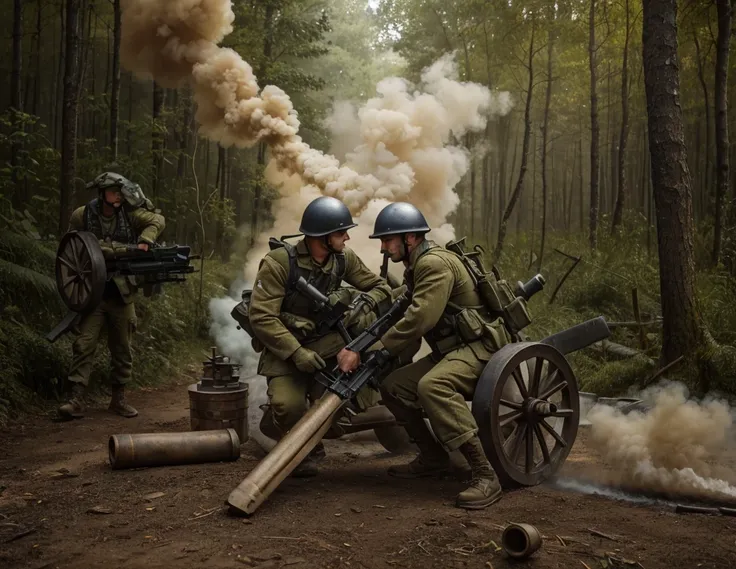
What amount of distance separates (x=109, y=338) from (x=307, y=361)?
3266mm

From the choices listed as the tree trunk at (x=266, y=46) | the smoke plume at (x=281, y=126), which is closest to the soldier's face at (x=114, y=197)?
the smoke plume at (x=281, y=126)

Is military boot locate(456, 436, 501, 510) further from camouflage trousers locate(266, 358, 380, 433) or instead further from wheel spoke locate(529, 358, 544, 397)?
camouflage trousers locate(266, 358, 380, 433)

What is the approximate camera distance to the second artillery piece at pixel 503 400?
171 inches

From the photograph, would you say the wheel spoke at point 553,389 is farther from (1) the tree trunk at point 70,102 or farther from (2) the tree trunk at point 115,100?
(2) the tree trunk at point 115,100

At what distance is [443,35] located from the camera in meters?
21.6

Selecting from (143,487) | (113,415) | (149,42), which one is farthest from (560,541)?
(149,42)

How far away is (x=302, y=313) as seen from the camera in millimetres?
5371

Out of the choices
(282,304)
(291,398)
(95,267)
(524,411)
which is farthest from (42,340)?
(524,411)

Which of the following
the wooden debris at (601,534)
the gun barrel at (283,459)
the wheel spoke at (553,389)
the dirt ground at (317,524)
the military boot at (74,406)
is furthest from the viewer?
the military boot at (74,406)

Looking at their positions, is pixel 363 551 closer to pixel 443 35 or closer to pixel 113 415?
pixel 113 415

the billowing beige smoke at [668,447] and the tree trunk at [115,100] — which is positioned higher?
the tree trunk at [115,100]

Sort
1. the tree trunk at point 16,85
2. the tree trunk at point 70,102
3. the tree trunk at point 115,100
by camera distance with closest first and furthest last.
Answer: the tree trunk at point 70,102, the tree trunk at point 16,85, the tree trunk at point 115,100

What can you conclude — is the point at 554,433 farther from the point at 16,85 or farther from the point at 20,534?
the point at 16,85

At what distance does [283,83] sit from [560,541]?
1249 centimetres
